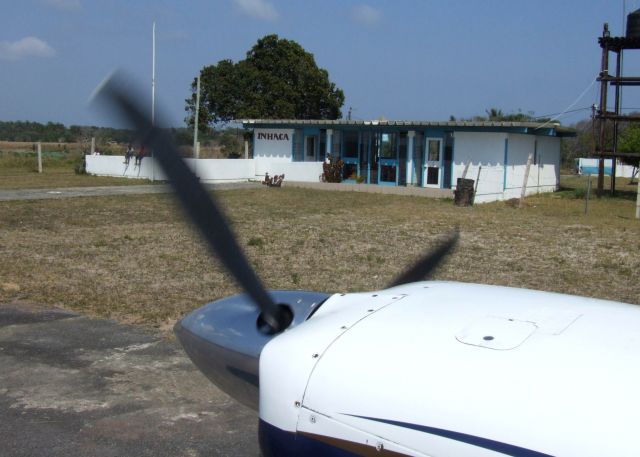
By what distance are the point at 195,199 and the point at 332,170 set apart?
1047 inches

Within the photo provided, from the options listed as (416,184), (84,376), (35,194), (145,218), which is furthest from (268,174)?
(84,376)

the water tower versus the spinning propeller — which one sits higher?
the water tower

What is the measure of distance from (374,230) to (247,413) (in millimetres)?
10467

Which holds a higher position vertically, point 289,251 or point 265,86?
point 265,86

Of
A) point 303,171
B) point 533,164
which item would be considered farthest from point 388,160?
point 533,164

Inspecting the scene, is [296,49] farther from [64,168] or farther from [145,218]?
[145,218]

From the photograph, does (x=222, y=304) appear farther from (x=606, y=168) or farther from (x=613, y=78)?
(x=606, y=168)

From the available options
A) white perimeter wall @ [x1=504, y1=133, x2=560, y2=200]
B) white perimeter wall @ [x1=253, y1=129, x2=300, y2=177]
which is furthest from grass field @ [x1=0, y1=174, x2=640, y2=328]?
white perimeter wall @ [x1=253, y1=129, x2=300, y2=177]

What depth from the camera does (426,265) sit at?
3.60 m

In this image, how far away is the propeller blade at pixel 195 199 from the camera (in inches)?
84.4

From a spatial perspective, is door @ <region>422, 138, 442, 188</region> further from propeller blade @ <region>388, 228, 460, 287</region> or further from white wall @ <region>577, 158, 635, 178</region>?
white wall @ <region>577, 158, 635, 178</region>

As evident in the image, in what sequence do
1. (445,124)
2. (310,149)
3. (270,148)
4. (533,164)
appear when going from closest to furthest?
1. (445,124)
2. (533,164)
3. (310,149)
4. (270,148)

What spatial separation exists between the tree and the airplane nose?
42109mm

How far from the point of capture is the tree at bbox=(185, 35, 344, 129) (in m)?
45.5
